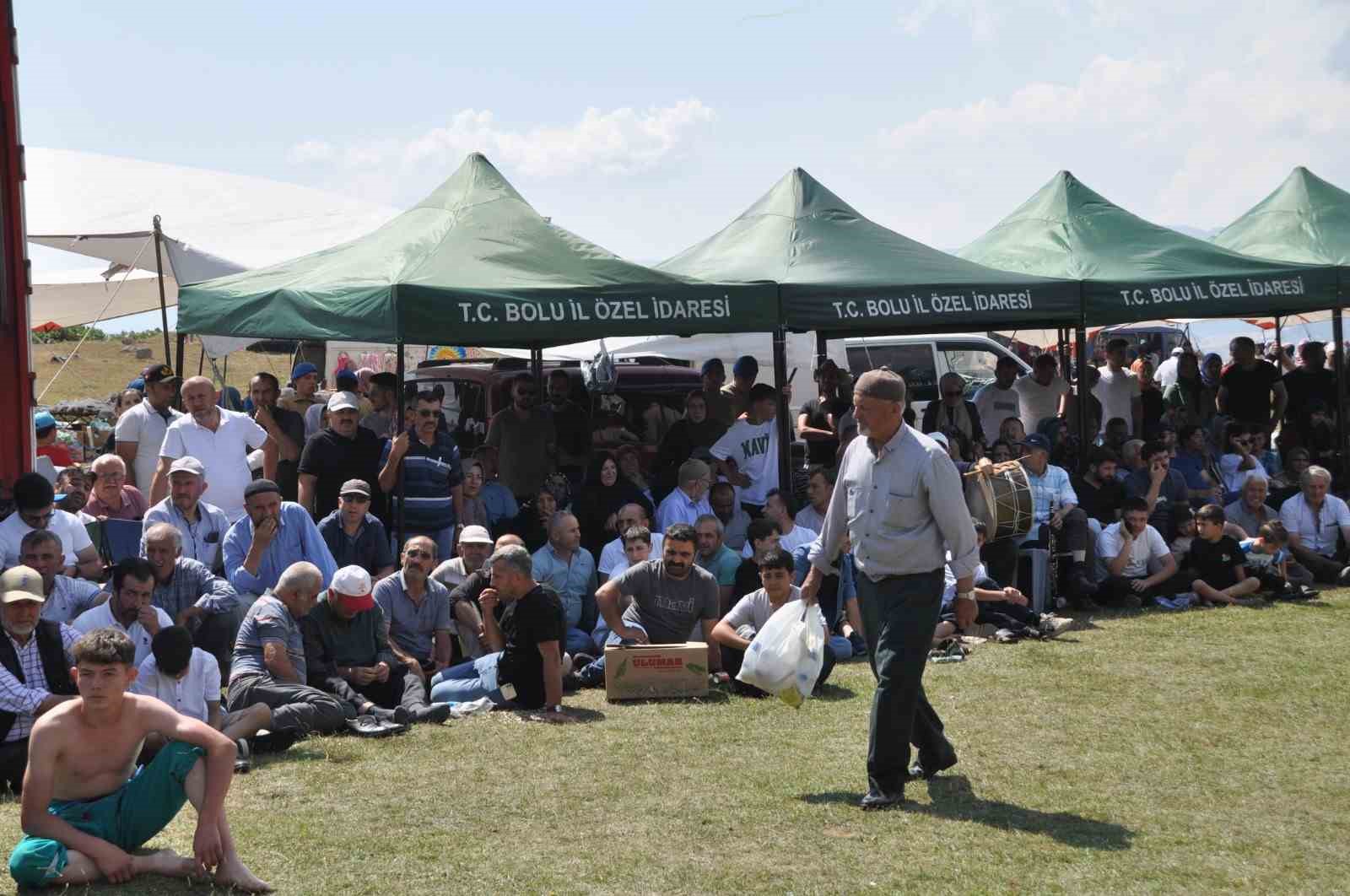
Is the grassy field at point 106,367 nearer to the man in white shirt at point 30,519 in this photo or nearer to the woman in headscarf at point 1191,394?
the woman in headscarf at point 1191,394

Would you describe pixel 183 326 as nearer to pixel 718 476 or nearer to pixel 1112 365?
pixel 718 476

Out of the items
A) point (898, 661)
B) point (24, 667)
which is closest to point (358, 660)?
point (24, 667)

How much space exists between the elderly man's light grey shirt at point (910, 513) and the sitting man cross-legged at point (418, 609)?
3.61 meters

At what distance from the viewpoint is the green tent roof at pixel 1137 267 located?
13906 millimetres

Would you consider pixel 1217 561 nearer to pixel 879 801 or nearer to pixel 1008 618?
pixel 1008 618

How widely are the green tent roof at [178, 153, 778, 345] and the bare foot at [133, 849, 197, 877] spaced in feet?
16.8

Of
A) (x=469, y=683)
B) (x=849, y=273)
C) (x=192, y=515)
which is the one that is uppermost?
(x=849, y=273)

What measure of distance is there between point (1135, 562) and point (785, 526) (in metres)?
3.21

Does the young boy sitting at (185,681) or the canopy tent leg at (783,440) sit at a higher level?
the canopy tent leg at (783,440)

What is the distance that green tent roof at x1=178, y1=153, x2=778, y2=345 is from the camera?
34.4ft

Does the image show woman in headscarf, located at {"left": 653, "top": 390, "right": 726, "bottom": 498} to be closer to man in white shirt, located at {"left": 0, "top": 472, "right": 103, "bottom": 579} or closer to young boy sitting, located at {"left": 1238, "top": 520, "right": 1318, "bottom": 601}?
young boy sitting, located at {"left": 1238, "top": 520, "right": 1318, "bottom": 601}

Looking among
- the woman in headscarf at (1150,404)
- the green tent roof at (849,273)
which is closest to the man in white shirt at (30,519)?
the green tent roof at (849,273)

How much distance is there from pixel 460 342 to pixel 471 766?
4.38 m

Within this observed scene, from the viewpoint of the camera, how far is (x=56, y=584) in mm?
8469
